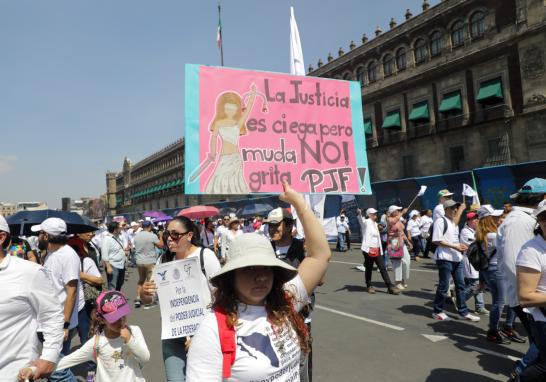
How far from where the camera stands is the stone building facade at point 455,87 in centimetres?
2428

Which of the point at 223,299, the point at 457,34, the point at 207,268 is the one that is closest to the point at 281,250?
the point at 207,268

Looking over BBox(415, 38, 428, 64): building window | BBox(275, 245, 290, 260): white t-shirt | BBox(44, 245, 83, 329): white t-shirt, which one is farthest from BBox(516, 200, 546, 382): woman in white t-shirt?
BBox(415, 38, 428, 64): building window

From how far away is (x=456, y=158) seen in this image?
2888 centimetres

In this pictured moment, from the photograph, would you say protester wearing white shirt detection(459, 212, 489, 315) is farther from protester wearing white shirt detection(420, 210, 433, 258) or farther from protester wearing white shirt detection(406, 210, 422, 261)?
protester wearing white shirt detection(406, 210, 422, 261)

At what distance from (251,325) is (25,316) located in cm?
166

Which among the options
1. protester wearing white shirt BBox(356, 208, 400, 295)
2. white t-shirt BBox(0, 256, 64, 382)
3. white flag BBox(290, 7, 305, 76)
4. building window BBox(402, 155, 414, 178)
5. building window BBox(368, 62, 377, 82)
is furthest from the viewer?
building window BBox(368, 62, 377, 82)

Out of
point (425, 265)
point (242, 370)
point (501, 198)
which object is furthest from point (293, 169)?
point (501, 198)

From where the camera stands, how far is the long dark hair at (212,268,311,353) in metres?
1.58

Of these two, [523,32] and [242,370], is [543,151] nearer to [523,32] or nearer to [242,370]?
[523,32]

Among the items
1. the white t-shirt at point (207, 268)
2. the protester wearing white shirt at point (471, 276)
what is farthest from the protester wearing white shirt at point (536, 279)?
the protester wearing white shirt at point (471, 276)

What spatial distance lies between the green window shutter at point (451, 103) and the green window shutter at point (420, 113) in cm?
149

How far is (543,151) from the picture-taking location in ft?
76.9

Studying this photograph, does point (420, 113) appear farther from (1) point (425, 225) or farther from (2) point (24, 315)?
(2) point (24, 315)

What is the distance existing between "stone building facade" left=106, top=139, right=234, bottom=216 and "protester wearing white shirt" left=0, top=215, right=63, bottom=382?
57.7 m
